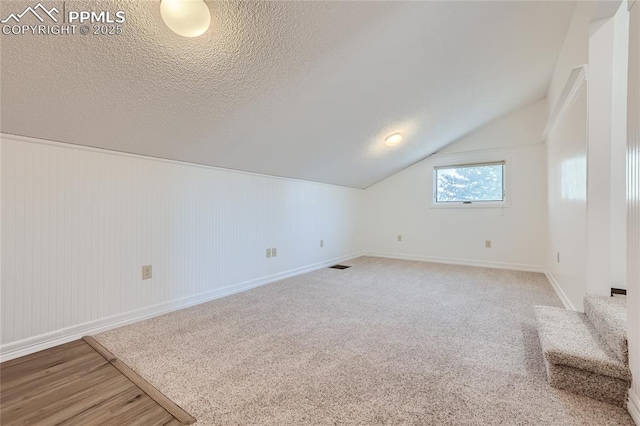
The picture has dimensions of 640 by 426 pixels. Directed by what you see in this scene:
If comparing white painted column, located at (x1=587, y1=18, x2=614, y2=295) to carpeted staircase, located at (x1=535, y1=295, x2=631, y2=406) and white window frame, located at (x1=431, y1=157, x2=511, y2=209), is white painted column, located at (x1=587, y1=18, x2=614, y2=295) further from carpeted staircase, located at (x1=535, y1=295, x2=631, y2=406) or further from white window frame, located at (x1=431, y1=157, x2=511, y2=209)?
white window frame, located at (x1=431, y1=157, x2=511, y2=209)

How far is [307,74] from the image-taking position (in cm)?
195

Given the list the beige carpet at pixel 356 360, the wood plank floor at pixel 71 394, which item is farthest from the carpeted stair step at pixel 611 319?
the wood plank floor at pixel 71 394

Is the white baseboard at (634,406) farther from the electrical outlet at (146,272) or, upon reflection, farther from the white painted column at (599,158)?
the electrical outlet at (146,272)

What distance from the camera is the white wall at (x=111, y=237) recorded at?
1.71m

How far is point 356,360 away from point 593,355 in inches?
45.0

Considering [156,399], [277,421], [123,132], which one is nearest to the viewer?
[277,421]

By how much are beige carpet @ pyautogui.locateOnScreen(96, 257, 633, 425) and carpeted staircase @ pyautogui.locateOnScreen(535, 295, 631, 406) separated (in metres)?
0.06

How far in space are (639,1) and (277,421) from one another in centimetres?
231

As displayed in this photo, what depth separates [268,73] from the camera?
6.01ft

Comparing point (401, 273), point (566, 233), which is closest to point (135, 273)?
point (401, 273)

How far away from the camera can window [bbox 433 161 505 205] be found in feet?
14.1

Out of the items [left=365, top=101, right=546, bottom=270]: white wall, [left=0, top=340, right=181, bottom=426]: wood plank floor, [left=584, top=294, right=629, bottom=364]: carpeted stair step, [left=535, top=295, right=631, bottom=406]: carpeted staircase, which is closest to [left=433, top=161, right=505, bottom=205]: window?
[left=365, top=101, right=546, bottom=270]: white wall

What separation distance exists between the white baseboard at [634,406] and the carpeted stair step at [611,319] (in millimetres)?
130

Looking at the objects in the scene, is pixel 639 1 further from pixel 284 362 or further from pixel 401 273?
pixel 401 273
